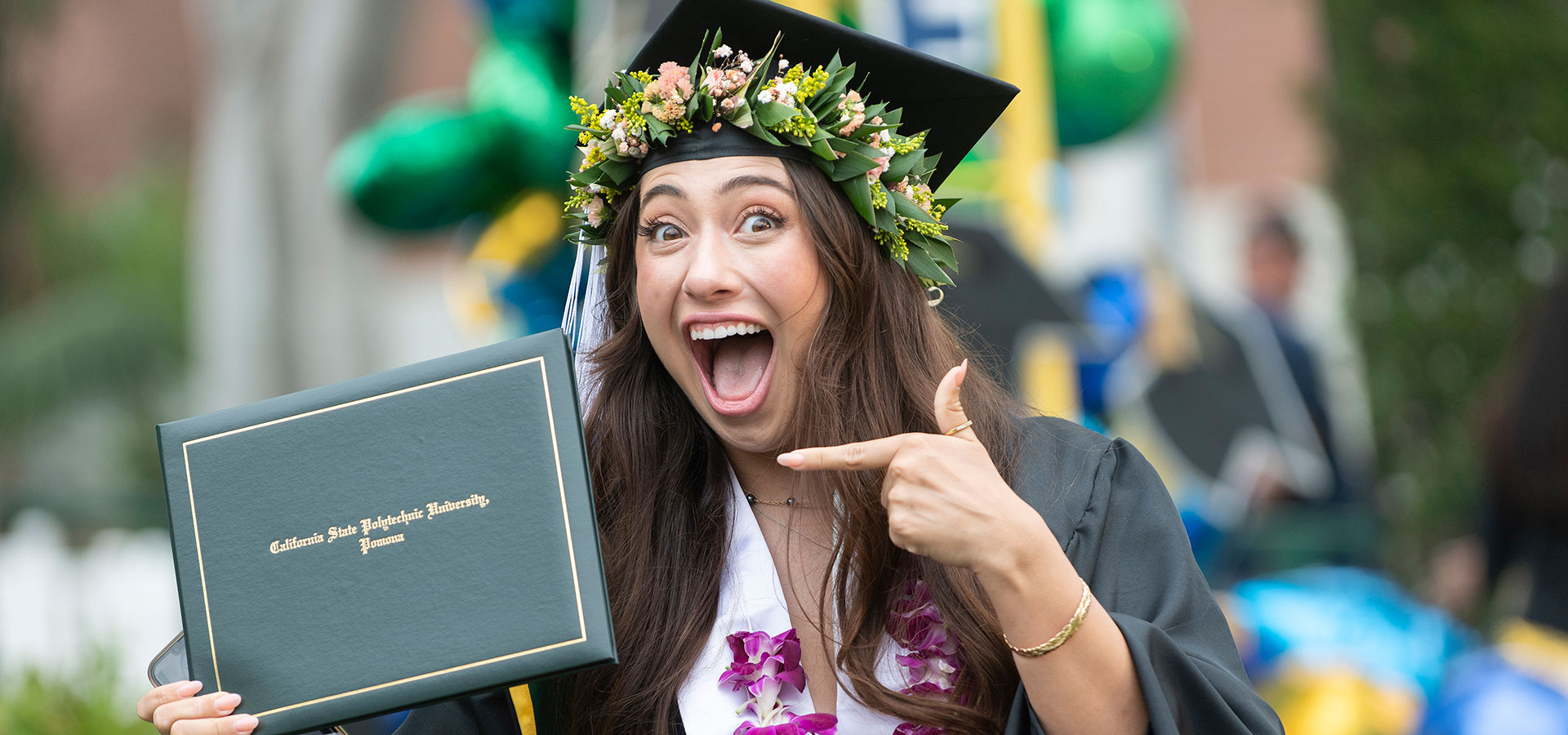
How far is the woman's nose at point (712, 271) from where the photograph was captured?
2213 mm

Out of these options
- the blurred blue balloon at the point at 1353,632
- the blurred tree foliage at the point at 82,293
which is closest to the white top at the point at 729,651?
the blurred blue balloon at the point at 1353,632

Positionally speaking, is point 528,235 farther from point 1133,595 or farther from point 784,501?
point 1133,595

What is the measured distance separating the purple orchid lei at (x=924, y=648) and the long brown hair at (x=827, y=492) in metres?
0.02

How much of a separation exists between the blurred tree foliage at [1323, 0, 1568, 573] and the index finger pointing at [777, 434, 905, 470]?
5.24 meters

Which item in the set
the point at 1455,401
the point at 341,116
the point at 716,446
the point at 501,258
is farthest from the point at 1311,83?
the point at 716,446

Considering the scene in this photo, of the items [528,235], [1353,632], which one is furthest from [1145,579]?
[528,235]

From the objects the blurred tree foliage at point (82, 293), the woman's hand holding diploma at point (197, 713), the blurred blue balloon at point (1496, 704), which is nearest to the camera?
the woman's hand holding diploma at point (197, 713)

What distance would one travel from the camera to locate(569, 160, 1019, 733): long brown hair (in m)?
2.15

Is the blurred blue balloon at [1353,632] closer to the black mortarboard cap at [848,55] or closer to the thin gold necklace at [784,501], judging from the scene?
the thin gold necklace at [784,501]

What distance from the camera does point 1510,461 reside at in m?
3.80

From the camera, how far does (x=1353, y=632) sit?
515 centimetres

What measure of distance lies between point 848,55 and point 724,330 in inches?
21.3

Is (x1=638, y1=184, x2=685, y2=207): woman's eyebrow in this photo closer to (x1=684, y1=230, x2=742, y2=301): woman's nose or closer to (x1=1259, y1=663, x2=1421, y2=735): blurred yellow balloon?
(x1=684, y1=230, x2=742, y2=301): woman's nose

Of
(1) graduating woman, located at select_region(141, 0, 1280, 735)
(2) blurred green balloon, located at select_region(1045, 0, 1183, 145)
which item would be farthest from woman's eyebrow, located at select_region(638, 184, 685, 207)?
(2) blurred green balloon, located at select_region(1045, 0, 1183, 145)
